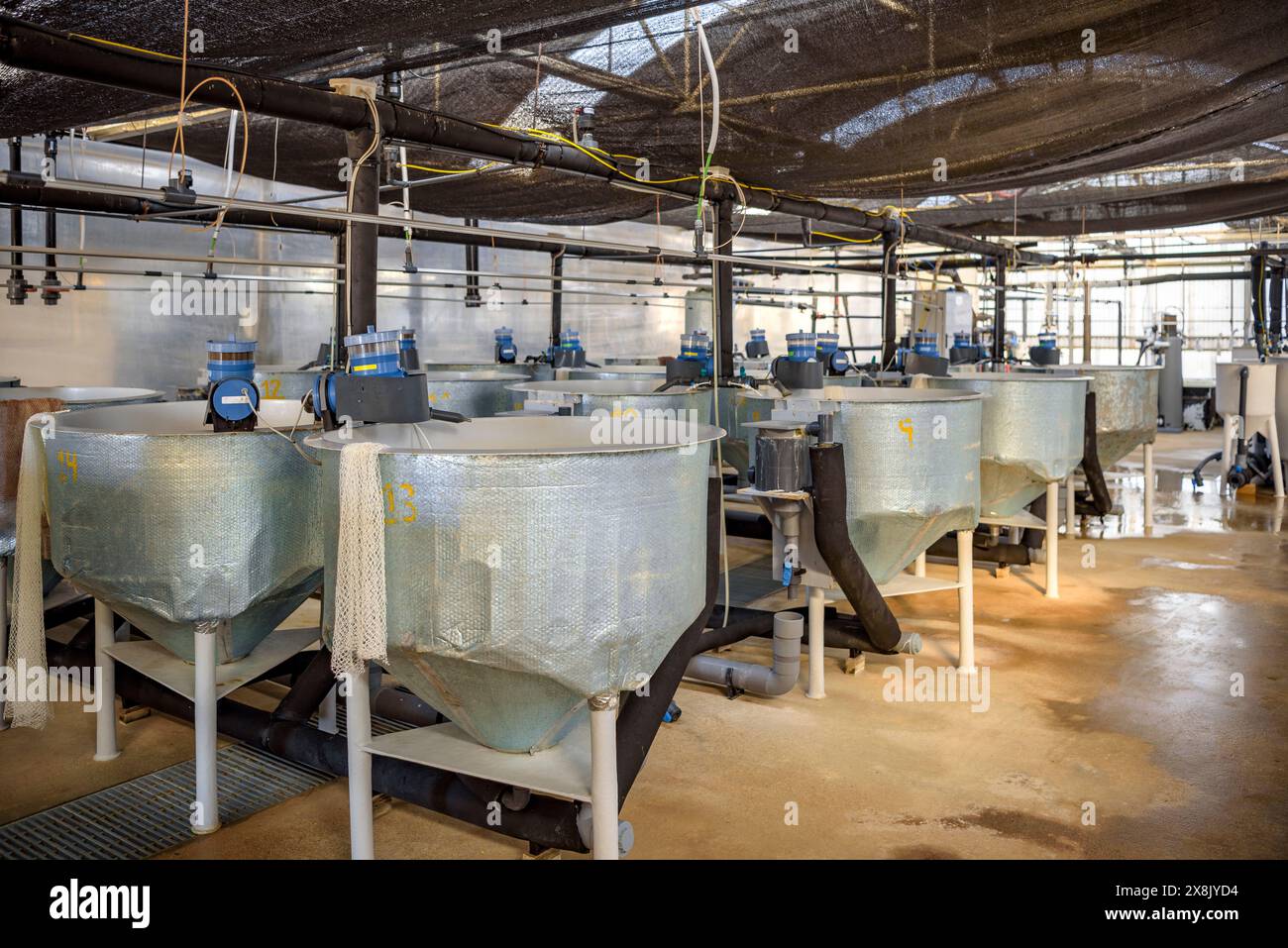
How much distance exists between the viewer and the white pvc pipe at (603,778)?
2000mm

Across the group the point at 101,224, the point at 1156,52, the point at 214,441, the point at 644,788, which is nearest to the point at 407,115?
the point at 214,441

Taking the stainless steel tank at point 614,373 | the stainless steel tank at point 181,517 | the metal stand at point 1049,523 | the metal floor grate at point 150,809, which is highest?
the stainless steel tank at point 614,373

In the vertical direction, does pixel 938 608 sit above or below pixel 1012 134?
below

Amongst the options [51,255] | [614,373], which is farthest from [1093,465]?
[51,255]

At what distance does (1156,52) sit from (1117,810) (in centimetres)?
242

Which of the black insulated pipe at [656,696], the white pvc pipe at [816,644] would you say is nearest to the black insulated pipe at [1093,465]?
the white pvc pipe at [816,644]

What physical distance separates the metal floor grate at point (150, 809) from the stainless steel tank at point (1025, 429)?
2.60 meters

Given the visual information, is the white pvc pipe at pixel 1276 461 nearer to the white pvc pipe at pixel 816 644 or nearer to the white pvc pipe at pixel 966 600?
the white pvc pipe at pixel 966 600

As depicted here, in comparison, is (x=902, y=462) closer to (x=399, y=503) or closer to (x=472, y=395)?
(x=399, y=503)

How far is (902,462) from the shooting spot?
10.8 feet

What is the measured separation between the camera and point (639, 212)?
6.70 metres

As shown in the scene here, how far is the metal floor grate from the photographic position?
2475mm

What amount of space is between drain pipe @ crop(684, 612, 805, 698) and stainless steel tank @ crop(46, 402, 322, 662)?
1395 millimetres
